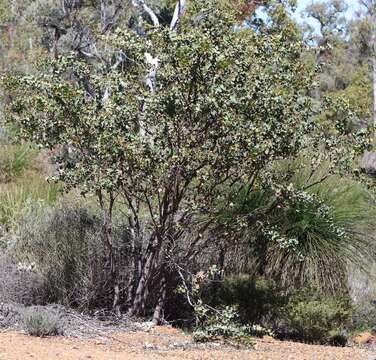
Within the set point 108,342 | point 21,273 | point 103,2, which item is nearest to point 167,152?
point 108,342

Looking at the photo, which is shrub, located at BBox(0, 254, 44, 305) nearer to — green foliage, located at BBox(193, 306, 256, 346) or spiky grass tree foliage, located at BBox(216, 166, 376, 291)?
green foliage, located at BBox(193, 306, 256, 346)

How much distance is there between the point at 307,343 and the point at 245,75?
3433 mm

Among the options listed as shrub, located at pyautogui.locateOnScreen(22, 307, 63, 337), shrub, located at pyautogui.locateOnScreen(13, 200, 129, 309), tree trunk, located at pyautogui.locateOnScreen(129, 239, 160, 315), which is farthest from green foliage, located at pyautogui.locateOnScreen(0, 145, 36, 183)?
shrub, located at pyautogui.locateOnScreen(22, 307, 63, 337)

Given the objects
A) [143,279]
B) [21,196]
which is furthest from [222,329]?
[21,196]

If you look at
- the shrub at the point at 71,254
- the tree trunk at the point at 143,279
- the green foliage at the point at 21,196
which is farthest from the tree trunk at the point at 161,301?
the green foliage at the point at 21,196

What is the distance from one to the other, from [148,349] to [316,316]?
258cm

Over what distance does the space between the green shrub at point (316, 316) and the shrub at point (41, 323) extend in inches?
120

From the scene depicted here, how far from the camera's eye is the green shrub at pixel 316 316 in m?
9.61

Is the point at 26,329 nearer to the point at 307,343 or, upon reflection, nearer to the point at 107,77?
the point at 107,77

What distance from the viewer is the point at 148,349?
7914 millimetres

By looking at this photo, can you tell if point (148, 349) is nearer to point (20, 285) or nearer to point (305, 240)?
point (20, 285)

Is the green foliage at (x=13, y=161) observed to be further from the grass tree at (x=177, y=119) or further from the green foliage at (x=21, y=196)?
the grass tree at (x=177, y=119)

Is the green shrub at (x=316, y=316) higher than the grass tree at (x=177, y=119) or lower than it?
lower

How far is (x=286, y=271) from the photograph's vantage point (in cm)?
1026
